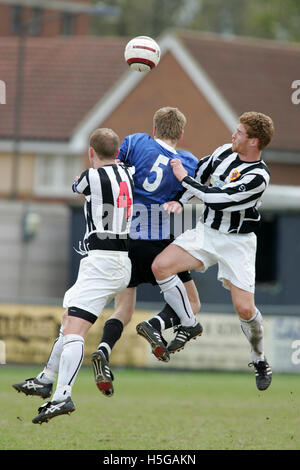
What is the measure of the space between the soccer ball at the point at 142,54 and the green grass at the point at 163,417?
14.3 ft

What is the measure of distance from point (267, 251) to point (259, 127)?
58.0 feet

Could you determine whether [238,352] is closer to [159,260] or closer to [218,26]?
[159,260]

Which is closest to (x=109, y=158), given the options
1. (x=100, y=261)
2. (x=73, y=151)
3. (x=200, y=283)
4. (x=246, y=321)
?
(x=100, y=261)

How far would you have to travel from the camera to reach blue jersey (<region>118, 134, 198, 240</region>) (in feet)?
28.5

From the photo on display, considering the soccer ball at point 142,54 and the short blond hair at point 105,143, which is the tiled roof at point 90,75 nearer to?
the soccer ball at point 142,54

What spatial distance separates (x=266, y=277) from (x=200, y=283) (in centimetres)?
228

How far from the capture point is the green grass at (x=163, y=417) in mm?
11578

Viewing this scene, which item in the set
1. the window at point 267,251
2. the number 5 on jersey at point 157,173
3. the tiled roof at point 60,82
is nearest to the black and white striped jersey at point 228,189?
the number 5 on jersey at point 157,173

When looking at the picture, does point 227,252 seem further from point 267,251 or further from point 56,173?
point 56,173

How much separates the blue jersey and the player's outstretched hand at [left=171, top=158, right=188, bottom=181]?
0.35 ft

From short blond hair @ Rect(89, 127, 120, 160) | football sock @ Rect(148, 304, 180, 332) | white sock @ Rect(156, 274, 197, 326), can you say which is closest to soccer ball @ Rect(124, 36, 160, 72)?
short blond hair @ Rect(89, 127, 120, 160)

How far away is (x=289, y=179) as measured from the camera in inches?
672

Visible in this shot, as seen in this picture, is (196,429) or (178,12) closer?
(196,429)
